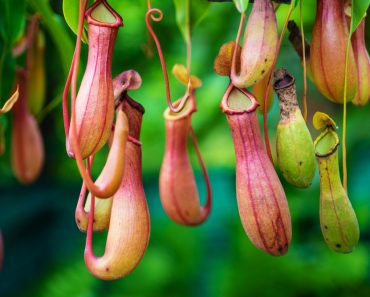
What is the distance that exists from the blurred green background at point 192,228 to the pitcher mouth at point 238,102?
116 centimetres

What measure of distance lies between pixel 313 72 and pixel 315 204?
4.31ft

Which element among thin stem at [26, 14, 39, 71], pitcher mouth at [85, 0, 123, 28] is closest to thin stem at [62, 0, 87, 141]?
pitcher mouth at [85, 0, 123, 28]

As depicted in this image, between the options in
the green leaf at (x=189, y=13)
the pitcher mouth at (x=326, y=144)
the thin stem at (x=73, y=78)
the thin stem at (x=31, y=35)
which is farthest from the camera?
the thin stem at (x=31, y=35)

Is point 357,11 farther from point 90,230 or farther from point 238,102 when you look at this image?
point 90,230

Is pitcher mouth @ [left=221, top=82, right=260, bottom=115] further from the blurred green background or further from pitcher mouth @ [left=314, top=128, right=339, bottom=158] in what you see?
the blurred green background

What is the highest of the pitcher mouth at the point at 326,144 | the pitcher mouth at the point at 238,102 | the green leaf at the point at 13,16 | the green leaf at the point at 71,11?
the green leaf at the point at 71,11

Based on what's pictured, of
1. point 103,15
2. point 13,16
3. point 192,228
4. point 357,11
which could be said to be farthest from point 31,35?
point 192,228

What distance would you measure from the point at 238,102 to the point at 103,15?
0.47 feet

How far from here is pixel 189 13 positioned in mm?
724

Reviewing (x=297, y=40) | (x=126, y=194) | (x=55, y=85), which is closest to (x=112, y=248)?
(x=126, y=194)

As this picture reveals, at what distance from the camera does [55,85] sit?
5.61ft

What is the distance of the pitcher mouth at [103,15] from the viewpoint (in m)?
0.54

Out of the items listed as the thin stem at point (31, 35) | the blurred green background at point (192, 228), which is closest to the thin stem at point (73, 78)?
the thin stem at point (31, 35)

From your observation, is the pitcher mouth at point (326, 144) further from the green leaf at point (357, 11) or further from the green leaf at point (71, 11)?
the green leaf at point (71, 11)
